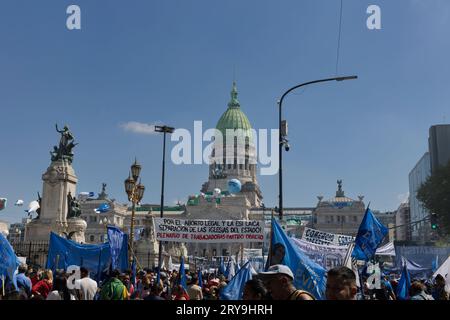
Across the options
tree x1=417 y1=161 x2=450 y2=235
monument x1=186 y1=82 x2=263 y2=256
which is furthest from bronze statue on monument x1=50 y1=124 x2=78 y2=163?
monument x1=186 y1=82 x2=263 y2=256

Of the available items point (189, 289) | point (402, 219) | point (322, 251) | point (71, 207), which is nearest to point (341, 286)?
point (189, 289)

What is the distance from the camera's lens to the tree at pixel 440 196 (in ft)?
196

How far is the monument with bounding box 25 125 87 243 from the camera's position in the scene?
34.7 m

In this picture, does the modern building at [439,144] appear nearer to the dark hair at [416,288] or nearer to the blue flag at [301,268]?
the blue flag at [301,268]

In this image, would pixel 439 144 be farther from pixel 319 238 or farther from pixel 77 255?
pixel 77 255

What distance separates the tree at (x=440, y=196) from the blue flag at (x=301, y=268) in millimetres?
54764

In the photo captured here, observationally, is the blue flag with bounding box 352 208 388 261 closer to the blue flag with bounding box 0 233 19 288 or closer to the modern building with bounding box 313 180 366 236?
the blue flag with bounding box 0 233 19 288

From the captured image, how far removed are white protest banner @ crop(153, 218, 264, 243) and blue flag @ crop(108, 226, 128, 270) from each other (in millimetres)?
1891

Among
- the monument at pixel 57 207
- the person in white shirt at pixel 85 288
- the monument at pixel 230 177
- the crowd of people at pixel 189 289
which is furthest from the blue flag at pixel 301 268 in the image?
the monument at pixel 230 177

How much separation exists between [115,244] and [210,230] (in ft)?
11.3

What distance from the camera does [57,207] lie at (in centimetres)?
3500
